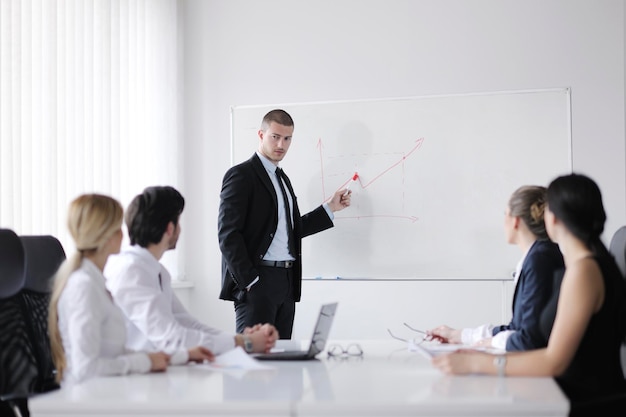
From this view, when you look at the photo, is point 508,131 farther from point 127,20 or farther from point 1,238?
point 1,238

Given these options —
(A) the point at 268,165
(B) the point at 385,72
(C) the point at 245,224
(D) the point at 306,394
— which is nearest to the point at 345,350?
(D) the point at 306,394

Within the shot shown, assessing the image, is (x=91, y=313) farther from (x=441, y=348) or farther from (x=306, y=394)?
(x=441, y=348)

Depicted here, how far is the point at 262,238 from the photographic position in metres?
3.71

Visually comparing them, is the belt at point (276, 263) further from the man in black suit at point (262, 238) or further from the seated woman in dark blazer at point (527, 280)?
the seated woman in dark blazer at point (527, 280)

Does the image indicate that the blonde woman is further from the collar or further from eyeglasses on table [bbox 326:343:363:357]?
the collar

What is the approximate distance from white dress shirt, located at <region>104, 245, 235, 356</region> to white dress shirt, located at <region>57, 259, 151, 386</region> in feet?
0.36

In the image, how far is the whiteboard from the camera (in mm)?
4418

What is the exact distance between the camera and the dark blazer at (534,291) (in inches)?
91.5

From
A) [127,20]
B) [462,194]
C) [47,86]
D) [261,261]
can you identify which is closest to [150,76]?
[127,20]

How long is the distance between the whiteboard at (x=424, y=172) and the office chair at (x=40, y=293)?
91.3 inches

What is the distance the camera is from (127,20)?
4.65m

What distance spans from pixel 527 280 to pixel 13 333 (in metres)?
1.62

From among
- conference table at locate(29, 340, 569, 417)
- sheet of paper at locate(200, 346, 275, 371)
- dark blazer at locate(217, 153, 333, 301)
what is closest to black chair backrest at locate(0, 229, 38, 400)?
conference table at locate(29, 340, 569, 417)

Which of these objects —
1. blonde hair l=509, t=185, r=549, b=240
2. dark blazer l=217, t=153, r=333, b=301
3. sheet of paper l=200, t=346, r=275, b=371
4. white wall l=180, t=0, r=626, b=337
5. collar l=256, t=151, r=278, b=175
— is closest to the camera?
sheet of paper l=200, t=346, r=275, b=371
